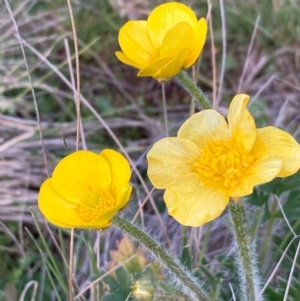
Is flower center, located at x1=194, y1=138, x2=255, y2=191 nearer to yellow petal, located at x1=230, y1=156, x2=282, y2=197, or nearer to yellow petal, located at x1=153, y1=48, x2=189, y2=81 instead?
yellow petal, located at x1=230, y1=156, x2=282, y2=197

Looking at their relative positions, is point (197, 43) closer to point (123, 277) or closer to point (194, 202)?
point (194, 202)

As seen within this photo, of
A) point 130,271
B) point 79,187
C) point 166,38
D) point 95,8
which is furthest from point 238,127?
point 95,8

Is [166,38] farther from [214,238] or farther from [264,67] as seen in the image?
[264,67]

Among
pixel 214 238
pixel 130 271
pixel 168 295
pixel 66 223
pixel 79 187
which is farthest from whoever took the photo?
pixel 214 238

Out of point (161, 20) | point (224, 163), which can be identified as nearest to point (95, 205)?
point (224, 163)

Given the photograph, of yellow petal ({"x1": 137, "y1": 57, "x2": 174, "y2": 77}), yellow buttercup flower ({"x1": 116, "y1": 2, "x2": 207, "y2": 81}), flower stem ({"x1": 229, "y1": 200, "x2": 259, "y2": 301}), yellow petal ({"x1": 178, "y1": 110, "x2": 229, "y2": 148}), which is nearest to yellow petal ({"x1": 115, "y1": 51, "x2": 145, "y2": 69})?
yellow buttercup flower ({"x1": 116, "y1": 2, "x2": 207, "y2": 81})
